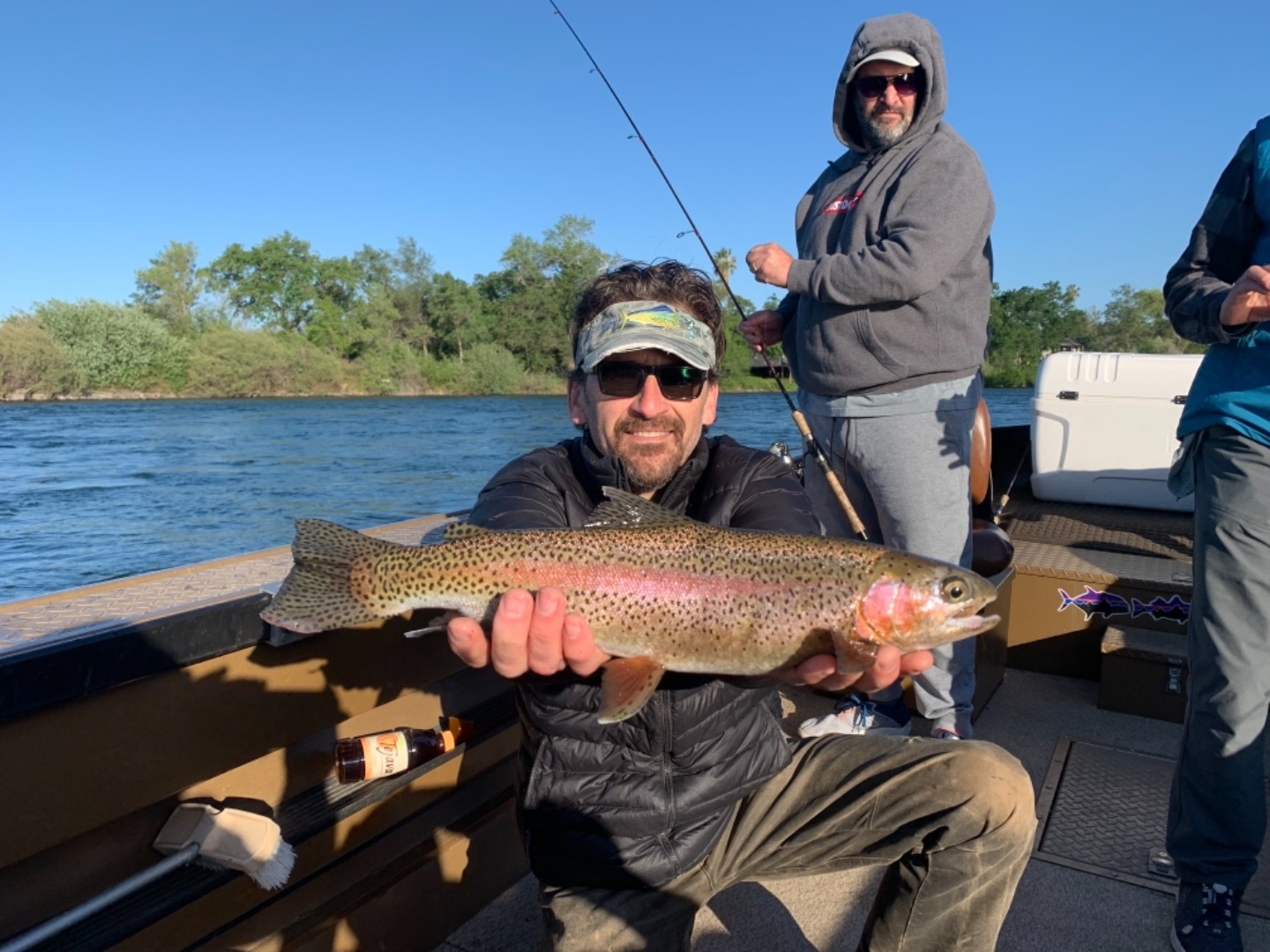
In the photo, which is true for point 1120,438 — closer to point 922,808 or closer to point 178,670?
point 922,808

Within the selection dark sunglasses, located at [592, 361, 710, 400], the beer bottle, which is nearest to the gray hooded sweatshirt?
dark sunglasses, located at [592, 361, 710, 400]

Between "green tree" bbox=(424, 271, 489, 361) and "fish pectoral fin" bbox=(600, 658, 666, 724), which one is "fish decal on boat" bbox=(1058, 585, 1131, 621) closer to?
"fish pectoral fin" bbox=(600, 658, 666, 724)

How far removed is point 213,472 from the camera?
21078mm

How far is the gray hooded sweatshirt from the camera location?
134 inches

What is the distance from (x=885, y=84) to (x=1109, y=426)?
11.7ft

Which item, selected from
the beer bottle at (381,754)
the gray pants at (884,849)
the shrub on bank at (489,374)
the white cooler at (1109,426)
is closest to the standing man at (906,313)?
the gray pants at (884,849)

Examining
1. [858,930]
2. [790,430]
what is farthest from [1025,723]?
[790,430]

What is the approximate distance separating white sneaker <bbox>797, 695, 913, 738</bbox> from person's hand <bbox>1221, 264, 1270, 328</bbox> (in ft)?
6.87

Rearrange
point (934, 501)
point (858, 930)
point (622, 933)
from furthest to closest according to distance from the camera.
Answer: point (934, 501)
point (858, 930)
point (622, 933)

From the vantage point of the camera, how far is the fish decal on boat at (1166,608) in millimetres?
4516

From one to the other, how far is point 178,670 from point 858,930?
7.53 ft

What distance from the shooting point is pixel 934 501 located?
360 centimetres

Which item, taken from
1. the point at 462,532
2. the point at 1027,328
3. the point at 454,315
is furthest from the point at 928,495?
the point at 1027,328

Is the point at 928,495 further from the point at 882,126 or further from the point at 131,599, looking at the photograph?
the point at 131,599
